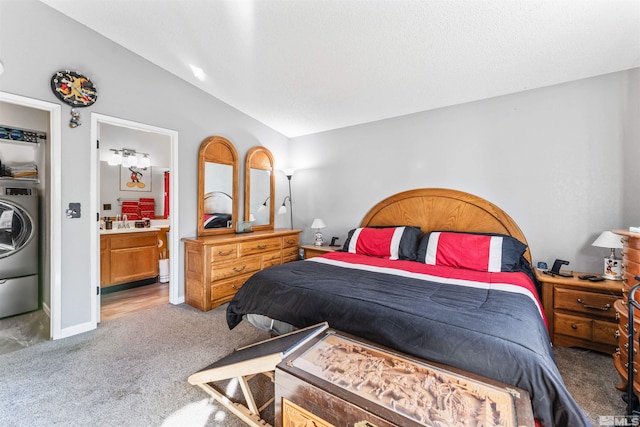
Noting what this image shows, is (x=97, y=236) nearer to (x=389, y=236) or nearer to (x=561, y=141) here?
(x=389, y=236)

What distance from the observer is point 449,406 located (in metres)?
0.98

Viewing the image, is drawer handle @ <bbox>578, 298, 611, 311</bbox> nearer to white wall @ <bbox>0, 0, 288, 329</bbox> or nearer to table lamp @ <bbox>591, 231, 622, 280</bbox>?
table lamp @ <bbox>591, 231, 622, 280</bbox>

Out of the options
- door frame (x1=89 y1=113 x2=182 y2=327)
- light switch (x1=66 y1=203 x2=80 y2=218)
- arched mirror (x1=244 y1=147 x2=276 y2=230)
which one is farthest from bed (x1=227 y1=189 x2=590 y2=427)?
light switch (x1=66 y1=203 x2=80 y2=218)

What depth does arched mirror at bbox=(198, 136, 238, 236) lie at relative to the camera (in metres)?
3.42

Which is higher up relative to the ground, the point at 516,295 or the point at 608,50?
the point at 608,50

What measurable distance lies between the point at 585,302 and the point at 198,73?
437cm

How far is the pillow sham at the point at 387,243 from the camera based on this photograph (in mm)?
2917

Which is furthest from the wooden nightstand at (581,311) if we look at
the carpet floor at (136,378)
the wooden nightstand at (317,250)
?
the wooden nightstand at (317,250)

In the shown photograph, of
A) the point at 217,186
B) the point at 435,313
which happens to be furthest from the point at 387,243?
the point at 217,186

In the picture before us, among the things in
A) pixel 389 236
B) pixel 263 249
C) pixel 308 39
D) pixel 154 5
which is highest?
pixel 154 5

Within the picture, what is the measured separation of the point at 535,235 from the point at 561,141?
94cm

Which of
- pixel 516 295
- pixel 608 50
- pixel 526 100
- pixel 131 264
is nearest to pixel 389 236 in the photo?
pixel 516 295

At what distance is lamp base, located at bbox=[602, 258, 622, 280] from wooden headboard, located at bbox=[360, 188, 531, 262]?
0.55m

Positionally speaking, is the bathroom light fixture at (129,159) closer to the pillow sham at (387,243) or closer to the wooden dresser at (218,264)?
the wooden dresser at (218,264)
